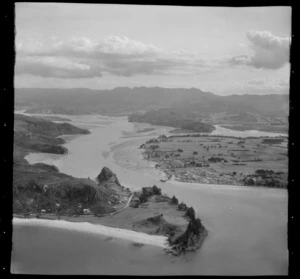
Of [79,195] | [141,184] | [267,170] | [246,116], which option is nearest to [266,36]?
[246,116]

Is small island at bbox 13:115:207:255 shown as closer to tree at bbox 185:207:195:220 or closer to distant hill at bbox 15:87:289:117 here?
tree at bbox 185:207:195:220

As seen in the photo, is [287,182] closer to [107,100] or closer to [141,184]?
[141,184]

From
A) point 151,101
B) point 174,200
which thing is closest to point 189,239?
point 174,200

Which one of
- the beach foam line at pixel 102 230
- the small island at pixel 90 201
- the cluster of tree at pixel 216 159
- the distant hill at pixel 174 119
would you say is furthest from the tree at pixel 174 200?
the distant hill at pixel 174 119

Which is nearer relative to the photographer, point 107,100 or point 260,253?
point 260,253

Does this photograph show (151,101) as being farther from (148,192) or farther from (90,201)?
(90,201)

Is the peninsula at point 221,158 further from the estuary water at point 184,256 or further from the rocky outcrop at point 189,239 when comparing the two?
the rocky outcrop at point 189,239
